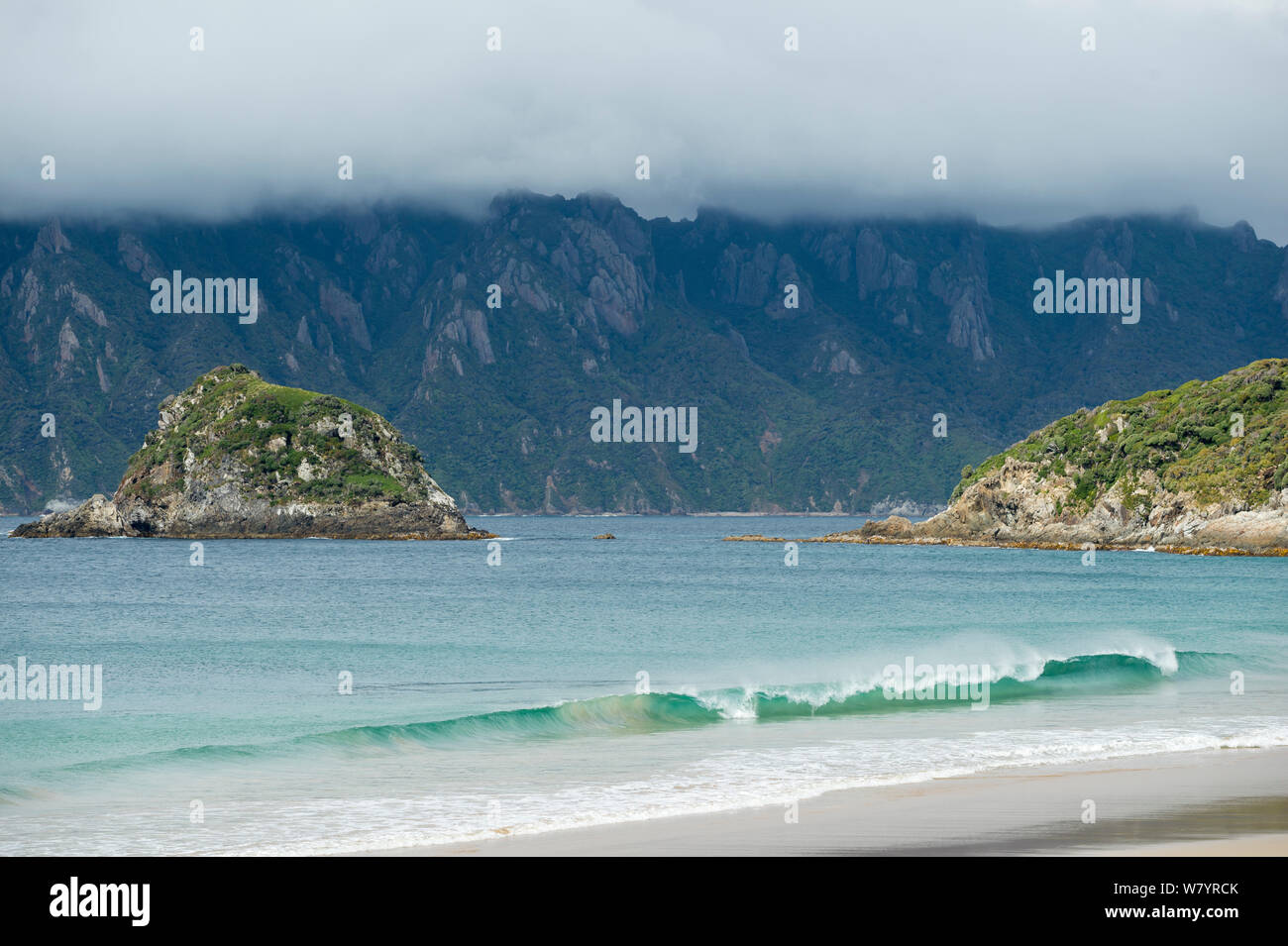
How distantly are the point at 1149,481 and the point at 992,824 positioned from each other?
425ft

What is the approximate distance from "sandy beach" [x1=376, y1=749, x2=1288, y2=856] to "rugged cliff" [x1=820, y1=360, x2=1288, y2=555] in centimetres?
10978

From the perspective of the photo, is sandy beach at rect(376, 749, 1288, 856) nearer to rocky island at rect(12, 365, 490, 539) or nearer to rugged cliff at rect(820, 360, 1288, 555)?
rugged cliff at rect(820, 360, 1288, 555)

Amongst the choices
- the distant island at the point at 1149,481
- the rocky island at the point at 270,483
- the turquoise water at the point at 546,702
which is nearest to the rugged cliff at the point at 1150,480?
the distant island at the point at 1149,481

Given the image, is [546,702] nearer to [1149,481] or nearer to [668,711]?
[668,711]

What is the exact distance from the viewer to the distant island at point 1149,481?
4759 inches

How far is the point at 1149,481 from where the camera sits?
134 metres

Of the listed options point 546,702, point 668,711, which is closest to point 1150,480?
point 668,711

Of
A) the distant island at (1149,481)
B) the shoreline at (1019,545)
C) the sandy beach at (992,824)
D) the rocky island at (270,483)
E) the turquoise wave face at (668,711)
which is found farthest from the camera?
the rocky island at (270,483)

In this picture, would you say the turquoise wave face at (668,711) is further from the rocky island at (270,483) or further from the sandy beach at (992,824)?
the rocky island at (270,483)

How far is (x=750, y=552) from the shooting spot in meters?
136

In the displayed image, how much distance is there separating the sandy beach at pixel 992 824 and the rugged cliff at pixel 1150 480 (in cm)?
10978

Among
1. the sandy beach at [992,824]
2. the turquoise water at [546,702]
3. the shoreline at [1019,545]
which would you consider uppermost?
the sandy beach at [992,824]

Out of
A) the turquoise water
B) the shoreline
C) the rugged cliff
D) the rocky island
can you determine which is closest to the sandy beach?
the turquoise water
